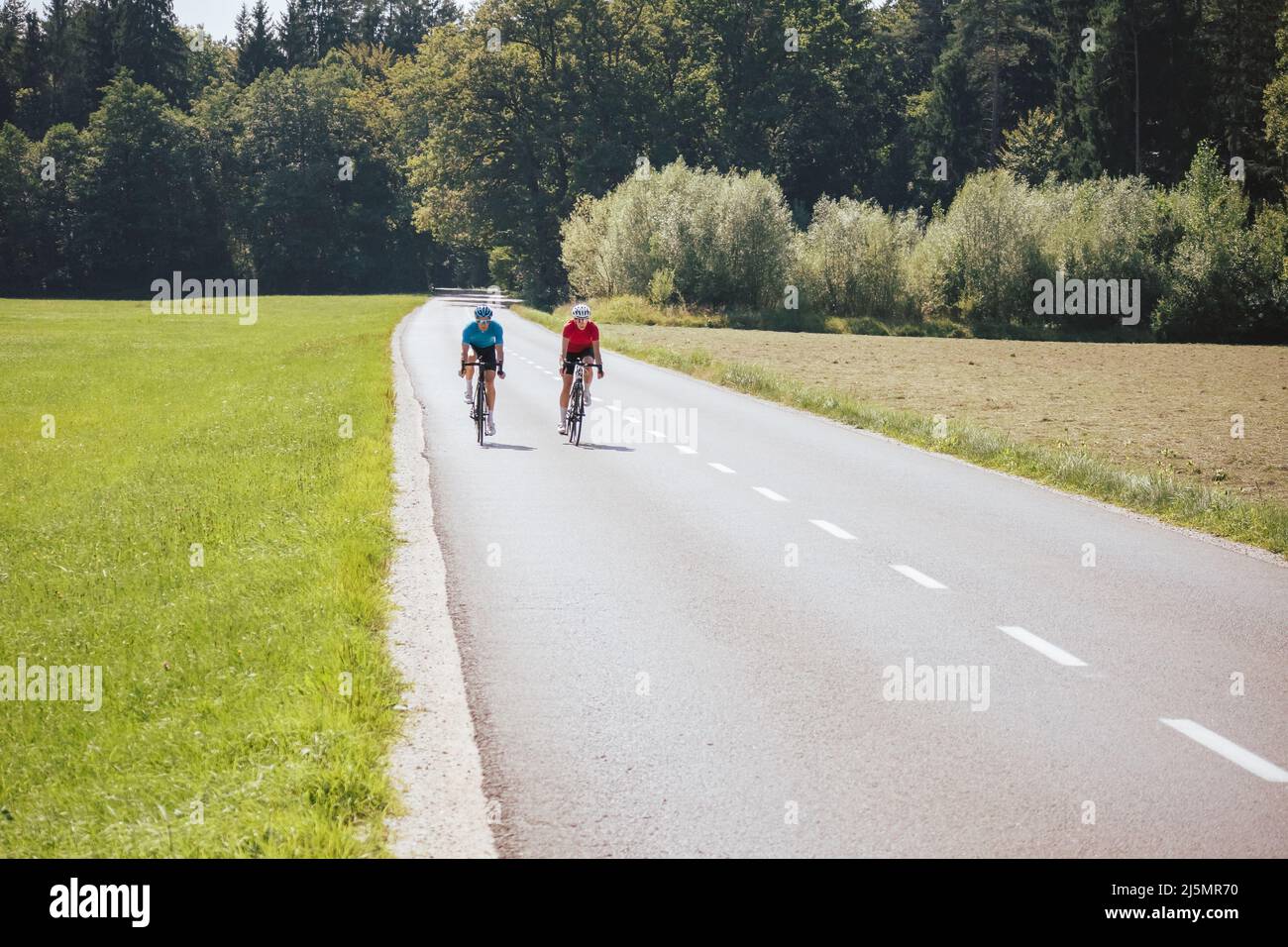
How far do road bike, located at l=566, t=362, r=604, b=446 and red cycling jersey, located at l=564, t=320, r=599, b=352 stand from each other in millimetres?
329

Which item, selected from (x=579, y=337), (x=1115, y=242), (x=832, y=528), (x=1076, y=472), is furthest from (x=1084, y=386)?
(x=1115, y=242)

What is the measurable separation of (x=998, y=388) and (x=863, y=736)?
25.7 meters

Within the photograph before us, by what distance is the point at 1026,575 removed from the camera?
31.2 ft

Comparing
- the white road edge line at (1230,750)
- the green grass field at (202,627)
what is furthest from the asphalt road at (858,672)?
the green grass field at (202,627)

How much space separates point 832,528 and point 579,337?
7.41m

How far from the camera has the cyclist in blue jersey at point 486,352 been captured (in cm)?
1778

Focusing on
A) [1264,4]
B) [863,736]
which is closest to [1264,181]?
[1264,4]

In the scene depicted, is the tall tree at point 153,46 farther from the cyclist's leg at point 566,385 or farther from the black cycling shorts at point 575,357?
the cyclist's leg at point 566,385

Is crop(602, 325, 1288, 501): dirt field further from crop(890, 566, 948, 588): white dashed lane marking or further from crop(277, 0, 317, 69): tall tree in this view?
crop(277, 0, 317, 69): tall tree

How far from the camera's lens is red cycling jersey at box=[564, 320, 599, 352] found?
17906 mm

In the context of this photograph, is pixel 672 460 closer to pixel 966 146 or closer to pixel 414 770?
pixel 414 770

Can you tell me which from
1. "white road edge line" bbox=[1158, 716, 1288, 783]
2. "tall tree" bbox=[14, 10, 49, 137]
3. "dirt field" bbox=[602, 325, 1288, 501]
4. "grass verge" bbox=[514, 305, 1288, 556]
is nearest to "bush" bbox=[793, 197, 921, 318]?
"dirt field" bbox=[602, 325, 1288, 501]

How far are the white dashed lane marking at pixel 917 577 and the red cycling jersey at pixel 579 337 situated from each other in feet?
29.4
